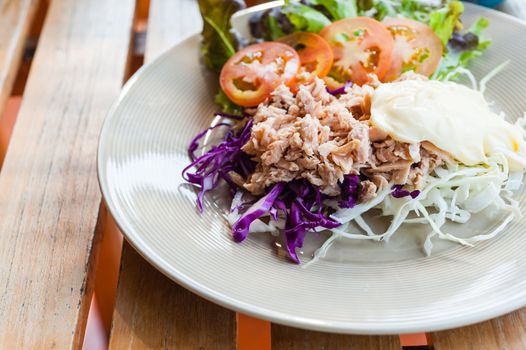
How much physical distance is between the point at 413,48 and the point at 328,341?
1481mm

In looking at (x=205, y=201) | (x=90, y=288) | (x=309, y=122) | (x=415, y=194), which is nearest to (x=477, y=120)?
(x=415, y=194)

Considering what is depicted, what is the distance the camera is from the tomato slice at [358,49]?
2648mm

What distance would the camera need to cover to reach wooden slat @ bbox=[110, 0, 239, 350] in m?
1.87

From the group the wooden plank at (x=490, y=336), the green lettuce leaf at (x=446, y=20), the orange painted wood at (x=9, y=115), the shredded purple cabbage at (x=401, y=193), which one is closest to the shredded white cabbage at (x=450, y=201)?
the shredded purple cabbage at (x=401, y=193)

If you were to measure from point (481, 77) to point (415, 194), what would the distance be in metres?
0.98

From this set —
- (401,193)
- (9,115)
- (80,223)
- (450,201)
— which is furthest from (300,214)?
(9,115)

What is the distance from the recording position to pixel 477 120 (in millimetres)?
2195

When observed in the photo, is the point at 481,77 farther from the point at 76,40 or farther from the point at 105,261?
the point at 76,40

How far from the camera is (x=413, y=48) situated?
2729 millimetres

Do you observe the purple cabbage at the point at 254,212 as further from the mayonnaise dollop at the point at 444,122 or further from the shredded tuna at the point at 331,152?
the mayonnaise dollop at the point at 444,122

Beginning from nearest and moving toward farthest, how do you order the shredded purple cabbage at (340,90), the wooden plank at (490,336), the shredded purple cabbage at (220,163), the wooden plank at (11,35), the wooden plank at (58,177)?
the wooden plank at (490,336) → the wooden plank at (58,177) → the shredded purple cabbage at (220,163) → the shredded purple cabbage at (340,90) → the wooden plank at (11,35)

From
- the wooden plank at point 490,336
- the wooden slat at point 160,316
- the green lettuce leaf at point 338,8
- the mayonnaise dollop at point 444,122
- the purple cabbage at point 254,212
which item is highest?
the mayonnaise dollop at point 444,122

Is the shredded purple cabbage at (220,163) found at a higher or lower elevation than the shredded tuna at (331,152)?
lower

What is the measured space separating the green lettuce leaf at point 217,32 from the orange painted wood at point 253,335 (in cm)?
131
